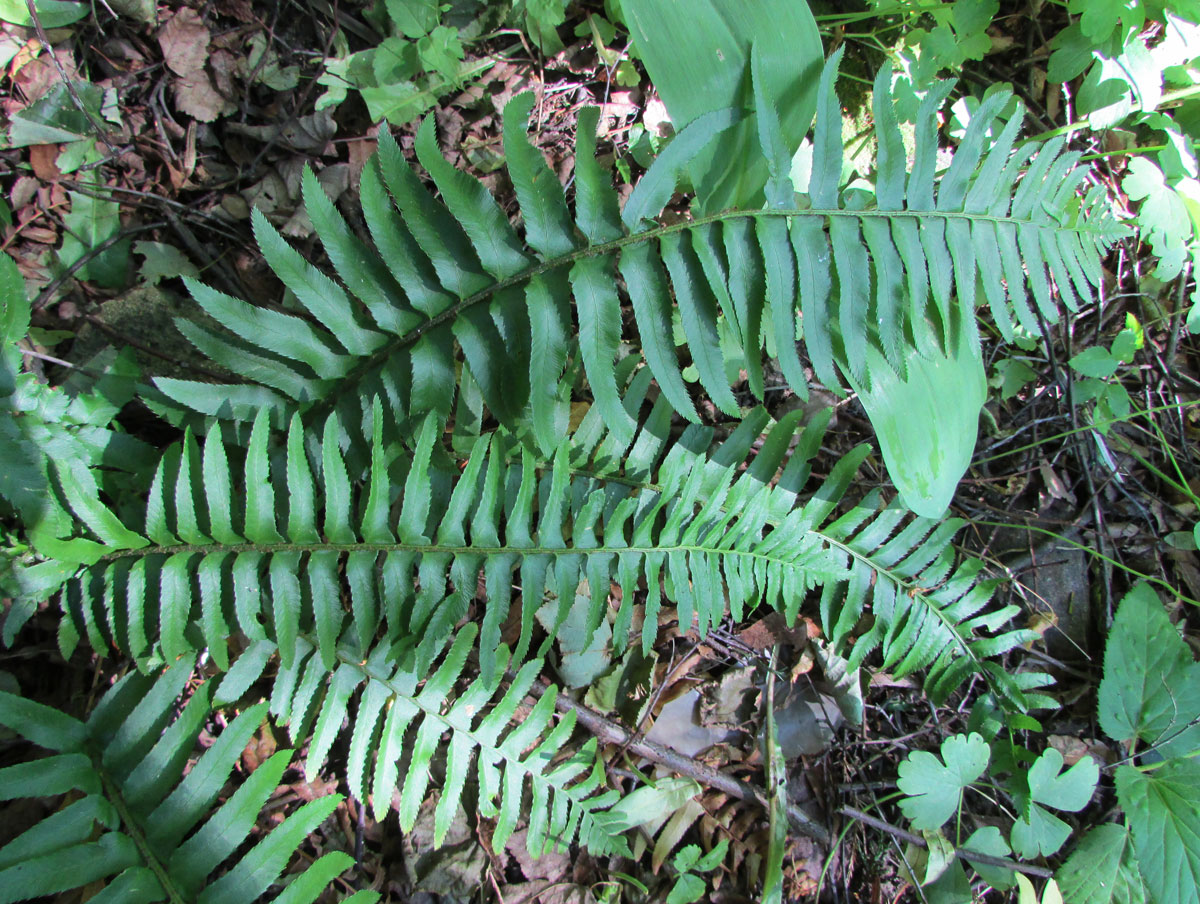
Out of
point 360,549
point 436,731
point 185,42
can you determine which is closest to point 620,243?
point 360,549

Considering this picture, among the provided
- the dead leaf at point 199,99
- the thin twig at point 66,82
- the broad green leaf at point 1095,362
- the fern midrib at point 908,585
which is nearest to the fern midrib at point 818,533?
the fern midrib at point 908,585

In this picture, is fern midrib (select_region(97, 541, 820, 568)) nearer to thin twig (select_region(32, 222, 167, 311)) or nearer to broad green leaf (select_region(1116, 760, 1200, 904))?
thin twig (select_region(32, 222, 167, 311))

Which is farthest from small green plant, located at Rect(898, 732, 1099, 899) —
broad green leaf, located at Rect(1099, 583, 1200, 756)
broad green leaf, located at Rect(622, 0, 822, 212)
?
broad green leaf, located at Rect(622, 0, 822, 212)

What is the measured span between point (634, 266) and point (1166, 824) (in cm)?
232

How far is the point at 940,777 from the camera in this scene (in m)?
2.10

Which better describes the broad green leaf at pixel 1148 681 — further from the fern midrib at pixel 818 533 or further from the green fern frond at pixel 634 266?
the green fern frond at pixel 634 266

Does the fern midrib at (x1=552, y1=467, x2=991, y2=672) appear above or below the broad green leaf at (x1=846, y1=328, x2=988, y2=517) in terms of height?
below

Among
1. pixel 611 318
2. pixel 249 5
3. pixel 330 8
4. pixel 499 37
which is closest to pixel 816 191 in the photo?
pixel 611 318

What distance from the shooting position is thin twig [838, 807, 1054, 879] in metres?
2.26

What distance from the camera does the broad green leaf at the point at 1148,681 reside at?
224 cm

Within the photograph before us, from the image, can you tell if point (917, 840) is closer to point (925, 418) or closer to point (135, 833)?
point (925, 418)

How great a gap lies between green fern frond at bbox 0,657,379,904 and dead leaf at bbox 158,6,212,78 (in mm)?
1828

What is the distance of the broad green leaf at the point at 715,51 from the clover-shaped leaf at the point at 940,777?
169cm

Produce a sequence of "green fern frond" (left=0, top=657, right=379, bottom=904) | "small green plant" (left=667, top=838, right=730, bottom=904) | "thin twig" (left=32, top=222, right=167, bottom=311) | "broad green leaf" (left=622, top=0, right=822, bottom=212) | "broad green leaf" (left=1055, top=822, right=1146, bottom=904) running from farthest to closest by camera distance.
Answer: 1. "broad green leaf" (left=1055, top=822, right=1146, bottom=904)
2. "small green plant" (left=667, top=838, right=730, bottom=904)
3. "thin twig" (left=32, top=222, right=167, bottom=311)
4. "broad green leaf" (left=622, top=0, right=822, bottom=212)
5. "green fern frond" (left=0, top=657, right=379, bottom=904)
